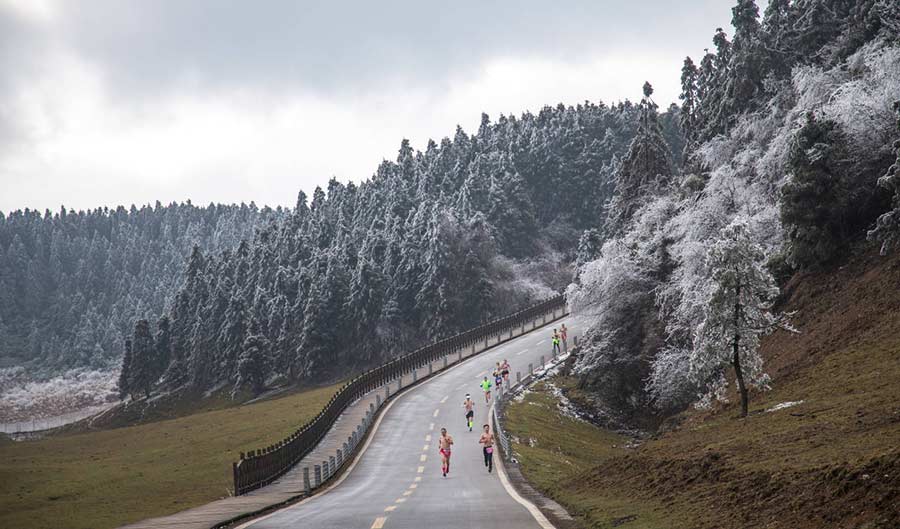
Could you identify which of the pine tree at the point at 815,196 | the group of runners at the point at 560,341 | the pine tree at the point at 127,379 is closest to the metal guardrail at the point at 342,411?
the group of runners at the point at 560,341

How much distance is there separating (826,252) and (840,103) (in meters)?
8.79

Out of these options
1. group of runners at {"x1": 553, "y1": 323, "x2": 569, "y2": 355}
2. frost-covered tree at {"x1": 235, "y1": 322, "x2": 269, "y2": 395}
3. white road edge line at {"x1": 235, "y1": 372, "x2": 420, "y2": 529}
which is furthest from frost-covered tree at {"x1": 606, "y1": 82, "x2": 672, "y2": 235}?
frost-covered tree at {"x1": 235, "y1": 322, "x2": 269, "y2": 395}

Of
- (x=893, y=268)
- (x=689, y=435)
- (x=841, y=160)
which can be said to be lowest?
(x=689, y=435)

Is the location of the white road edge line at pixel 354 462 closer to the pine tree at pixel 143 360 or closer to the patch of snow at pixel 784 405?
the patch of snow at pixel 784 405

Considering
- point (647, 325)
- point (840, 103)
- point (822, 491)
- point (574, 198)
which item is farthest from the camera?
point (574, 198)

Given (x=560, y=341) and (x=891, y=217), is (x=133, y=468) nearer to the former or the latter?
(x=560, y=341)

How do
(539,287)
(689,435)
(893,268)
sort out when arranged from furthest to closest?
(539,287) → (893,268) → (689,435)

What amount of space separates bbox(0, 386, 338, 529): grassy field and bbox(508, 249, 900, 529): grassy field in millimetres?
15672

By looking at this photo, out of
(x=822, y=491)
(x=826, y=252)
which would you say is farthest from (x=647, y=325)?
(x=822, y=491)

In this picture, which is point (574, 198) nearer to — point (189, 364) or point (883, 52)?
point (189, 364)

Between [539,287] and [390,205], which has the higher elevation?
[390,205]

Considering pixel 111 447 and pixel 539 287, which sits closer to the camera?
pixel 111 447

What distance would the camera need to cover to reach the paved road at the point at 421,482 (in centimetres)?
1683

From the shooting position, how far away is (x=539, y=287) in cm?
11631
